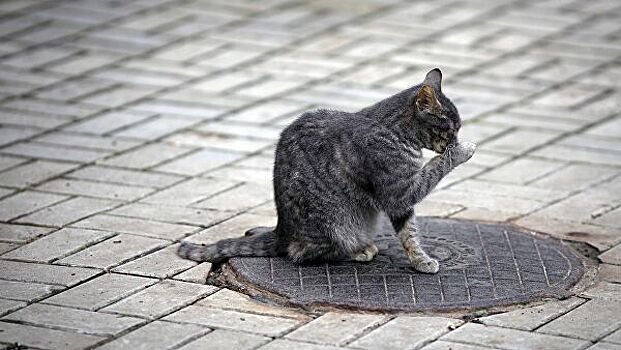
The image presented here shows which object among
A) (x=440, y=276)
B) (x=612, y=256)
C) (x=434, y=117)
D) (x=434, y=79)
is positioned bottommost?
(x=612, y=256)

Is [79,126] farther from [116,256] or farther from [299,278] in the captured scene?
[299,278]

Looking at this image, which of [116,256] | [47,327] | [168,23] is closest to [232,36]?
[168,23]

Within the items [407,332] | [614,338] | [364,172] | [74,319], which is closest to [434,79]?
[364,172]

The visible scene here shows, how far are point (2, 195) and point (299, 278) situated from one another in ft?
6.76

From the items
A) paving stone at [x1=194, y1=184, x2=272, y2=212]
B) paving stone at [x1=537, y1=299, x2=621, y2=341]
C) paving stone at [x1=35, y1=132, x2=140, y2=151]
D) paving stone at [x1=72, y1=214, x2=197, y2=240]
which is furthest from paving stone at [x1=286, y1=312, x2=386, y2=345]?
paving stone at [x1=35, y1=132, x2=140, y2=151]

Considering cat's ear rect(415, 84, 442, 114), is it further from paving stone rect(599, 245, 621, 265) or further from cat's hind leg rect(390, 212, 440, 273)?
paving stone rect(599, 245, 621, 265)

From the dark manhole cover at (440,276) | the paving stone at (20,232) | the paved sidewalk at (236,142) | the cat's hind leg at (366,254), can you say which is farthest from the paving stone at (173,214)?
the cat's hind leg at (366,254)

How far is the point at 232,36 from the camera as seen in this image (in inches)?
393

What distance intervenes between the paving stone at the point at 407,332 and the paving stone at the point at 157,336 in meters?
0.67

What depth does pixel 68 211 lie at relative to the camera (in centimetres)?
645

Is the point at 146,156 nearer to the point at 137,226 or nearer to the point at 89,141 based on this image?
the point at 89,141

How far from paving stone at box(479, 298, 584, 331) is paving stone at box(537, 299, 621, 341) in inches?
1.5

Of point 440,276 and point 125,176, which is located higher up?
point 125,176

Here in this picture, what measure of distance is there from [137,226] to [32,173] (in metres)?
1.11
